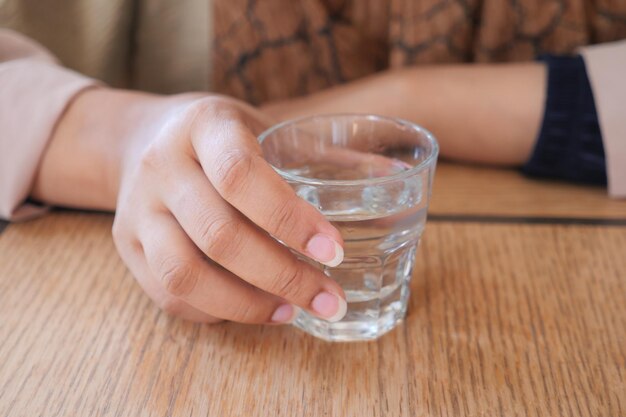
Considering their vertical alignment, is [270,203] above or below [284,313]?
above

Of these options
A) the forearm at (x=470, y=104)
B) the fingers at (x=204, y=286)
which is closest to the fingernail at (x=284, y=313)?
the fingers at (x=204, y=286)

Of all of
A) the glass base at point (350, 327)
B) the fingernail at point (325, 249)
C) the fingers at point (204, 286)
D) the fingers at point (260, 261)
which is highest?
the fingernail at point (325, 249)

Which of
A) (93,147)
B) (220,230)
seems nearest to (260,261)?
(220,230)

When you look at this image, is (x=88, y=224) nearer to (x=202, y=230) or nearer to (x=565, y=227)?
(x=202, y=230)

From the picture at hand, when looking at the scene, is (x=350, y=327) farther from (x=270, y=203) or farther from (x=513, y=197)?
(x=513, y=197)

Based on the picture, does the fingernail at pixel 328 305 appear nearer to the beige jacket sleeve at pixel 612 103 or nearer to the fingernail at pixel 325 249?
the fingernail at pixel 325 249
